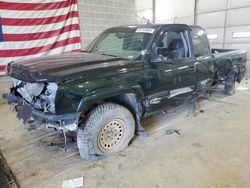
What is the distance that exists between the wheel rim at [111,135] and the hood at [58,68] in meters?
0.72

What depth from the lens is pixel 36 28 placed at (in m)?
5.34

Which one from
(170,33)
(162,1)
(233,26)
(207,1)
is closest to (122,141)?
(170,33)

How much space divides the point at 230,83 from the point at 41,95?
4.36 m

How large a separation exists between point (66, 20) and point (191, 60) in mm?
3832

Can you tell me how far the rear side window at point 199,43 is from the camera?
368 centimetres

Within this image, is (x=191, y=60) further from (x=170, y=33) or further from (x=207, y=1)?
(x=207, y=1)

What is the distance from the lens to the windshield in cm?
294

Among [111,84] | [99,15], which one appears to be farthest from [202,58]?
[99,15]

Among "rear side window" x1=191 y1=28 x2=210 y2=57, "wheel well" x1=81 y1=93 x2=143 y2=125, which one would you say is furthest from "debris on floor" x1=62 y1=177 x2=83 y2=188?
"rear side window" x1=191 y1=28 x2=210 y2=57

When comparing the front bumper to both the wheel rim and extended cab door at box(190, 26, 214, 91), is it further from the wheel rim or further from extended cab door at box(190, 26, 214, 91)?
extended cab door at box(190, 26, 214, 91)

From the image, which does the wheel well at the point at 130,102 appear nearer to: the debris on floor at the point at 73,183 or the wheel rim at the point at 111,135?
the wheel rim at the point at 111,135

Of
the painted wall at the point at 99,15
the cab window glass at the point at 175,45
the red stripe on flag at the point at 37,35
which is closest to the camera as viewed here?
the cab window glass at the point at 175,45

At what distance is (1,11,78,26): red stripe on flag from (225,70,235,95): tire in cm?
427

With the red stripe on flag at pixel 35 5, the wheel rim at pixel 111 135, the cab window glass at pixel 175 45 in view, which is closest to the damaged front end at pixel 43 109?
the wheel rim at pixel 111 135
